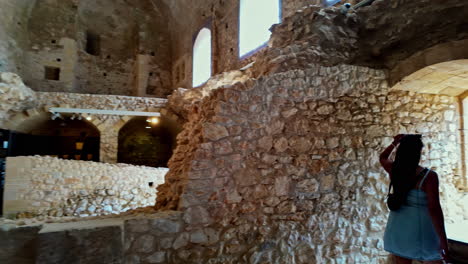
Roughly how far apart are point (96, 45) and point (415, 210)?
17.4 metres

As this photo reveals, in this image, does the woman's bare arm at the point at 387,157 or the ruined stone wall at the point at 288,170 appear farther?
the ruined stone wall at the point at 288,170

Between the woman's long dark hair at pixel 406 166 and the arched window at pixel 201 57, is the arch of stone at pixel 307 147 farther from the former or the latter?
the arched window at pixel 201 57

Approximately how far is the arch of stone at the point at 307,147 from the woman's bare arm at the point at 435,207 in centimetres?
132

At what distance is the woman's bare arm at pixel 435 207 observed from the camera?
1.89 m

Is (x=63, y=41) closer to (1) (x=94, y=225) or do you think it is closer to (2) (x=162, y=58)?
(2) (x=162, y=58)

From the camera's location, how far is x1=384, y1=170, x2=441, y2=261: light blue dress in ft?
6.53

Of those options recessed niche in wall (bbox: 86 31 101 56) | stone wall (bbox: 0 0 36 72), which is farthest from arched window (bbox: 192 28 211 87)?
stone wall (bbox: 0 0 36 72)

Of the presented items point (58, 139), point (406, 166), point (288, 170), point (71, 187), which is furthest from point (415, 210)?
point (58, 139)

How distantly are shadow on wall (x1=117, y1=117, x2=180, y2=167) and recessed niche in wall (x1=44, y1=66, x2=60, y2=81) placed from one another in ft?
14.5

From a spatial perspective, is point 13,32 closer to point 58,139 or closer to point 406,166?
point 58,139

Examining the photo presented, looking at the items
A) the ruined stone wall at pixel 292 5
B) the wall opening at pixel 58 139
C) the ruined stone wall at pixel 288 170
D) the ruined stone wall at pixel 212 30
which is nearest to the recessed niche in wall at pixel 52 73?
the wall opening at pixel 58 139

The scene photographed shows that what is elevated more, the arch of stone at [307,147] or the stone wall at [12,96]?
the stone wall at [12,96]

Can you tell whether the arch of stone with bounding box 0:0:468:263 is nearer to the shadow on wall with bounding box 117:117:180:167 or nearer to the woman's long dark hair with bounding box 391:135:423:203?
the woman's long dark hair with bounding box 391:135:423:203

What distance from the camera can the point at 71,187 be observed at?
7469 mm
